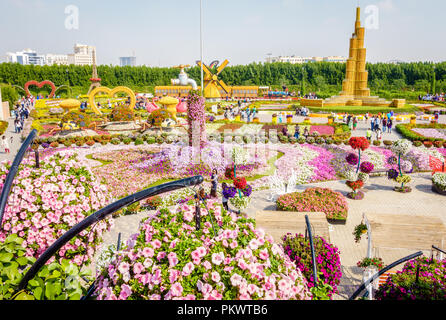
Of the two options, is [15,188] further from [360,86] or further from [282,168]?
[360,86]

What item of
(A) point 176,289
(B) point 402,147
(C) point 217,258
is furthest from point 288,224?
(B) point 402,147

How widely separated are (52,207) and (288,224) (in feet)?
22.1

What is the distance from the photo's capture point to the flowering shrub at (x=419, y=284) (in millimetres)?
5137

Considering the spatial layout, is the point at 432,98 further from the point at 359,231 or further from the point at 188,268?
the point at 188,268

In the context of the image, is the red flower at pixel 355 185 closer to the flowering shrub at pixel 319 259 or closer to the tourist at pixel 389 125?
the flowering shrub at pixel 319 259

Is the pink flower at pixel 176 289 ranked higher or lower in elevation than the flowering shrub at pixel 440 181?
higher

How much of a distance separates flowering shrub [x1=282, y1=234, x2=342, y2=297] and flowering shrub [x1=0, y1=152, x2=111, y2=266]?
4.15 m

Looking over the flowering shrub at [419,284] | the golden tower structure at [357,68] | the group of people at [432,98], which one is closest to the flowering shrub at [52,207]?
the flowering shrub at [419,284]

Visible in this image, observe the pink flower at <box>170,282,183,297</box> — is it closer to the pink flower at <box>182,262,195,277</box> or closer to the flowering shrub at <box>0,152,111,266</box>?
the pink flower at <box>182,262,195,277</box>

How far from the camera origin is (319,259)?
296 inches

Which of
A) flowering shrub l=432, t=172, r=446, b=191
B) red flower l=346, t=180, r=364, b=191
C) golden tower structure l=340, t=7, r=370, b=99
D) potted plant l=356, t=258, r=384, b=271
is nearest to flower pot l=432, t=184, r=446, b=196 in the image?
flowering shrub l=432, t=172, r=446, b=191

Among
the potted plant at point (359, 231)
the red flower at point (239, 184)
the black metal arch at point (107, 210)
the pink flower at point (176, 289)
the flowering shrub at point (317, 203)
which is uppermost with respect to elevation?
the black metal arch at point (107, 210)

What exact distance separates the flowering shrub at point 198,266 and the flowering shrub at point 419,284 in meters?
2.78

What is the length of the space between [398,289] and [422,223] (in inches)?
174
